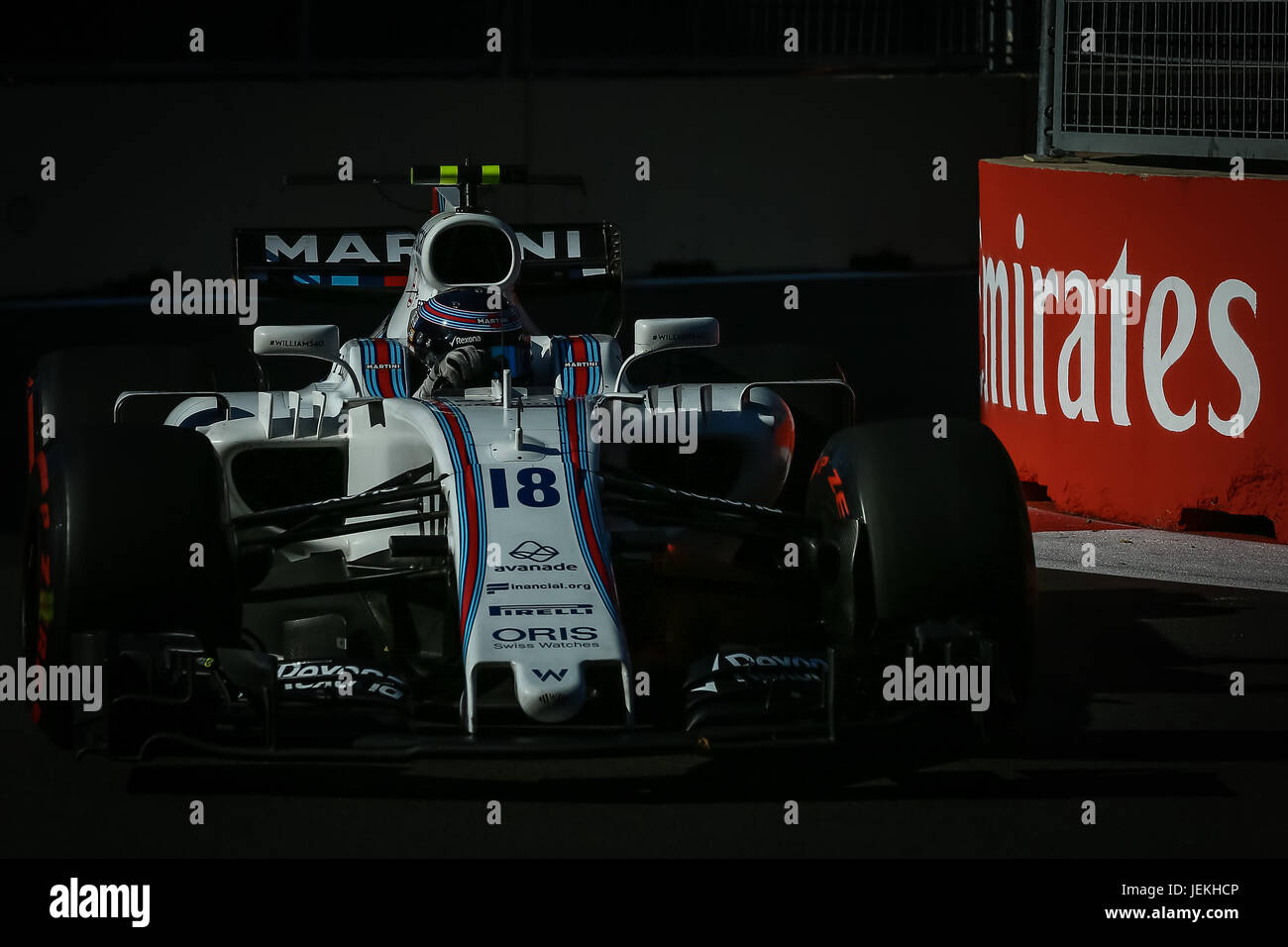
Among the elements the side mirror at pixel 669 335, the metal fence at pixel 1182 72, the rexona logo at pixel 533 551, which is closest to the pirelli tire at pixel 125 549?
the rexona logo at pixel 533 551

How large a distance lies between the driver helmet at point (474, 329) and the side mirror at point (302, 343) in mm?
270

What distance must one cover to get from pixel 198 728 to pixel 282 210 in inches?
443

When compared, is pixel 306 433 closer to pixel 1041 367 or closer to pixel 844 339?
pixel 1041 367

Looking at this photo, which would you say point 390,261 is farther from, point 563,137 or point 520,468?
point 563,137

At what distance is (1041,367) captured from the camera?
9.02m

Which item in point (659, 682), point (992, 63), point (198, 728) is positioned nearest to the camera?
point (198, 728)

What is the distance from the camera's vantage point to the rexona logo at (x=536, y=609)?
5379 mm

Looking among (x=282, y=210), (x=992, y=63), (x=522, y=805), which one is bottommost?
(x=522, y=805)

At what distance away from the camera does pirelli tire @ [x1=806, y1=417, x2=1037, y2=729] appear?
18.0 ft

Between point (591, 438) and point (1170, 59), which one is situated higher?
point (1170, 59)

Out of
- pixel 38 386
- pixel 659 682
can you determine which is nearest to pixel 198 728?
pixel 659 682

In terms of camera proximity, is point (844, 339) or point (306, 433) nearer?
point (306, 433)

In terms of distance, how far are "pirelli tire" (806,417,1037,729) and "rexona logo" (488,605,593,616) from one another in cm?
69

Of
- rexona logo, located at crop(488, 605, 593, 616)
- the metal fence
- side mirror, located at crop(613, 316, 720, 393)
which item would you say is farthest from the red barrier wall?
rexona logo, located at crop(488, 605, 593, 616)
